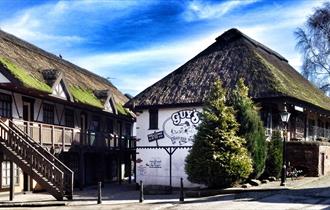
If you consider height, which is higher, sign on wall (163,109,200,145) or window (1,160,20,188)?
sign on wall (163,109,200,145)

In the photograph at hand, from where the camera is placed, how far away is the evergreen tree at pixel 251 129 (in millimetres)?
23594

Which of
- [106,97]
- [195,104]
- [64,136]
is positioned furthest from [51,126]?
[106,97]

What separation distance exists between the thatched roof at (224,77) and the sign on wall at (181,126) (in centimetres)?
78

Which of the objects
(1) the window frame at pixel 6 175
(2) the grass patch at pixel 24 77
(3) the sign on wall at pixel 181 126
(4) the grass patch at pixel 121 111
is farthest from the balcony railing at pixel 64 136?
(3) the sign on wall at pixel 181 126

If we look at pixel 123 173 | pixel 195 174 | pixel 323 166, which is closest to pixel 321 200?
pixel 195 174

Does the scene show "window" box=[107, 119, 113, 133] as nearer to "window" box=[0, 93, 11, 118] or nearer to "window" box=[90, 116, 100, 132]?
"window" box=[90, 116, 100, 132]

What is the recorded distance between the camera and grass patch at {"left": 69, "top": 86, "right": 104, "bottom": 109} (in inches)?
1197

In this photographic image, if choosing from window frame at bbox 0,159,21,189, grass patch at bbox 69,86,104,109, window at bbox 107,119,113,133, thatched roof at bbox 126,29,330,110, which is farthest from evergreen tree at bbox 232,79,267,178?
window at bbox 107,119,113,133

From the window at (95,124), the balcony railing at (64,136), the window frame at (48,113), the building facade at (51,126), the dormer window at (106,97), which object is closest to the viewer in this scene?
the building facade at (51,126)

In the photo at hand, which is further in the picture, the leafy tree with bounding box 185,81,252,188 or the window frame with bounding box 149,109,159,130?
the window frame with bounding box 149,109,159,130

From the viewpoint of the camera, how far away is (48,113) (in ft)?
95.1

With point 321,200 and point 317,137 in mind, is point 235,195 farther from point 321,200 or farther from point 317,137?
point 317,137

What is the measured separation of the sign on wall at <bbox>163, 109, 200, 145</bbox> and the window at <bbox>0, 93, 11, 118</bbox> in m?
9.61

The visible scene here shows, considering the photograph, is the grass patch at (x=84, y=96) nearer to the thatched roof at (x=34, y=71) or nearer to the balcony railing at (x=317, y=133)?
the thatched roof at (x=34, y=71)
